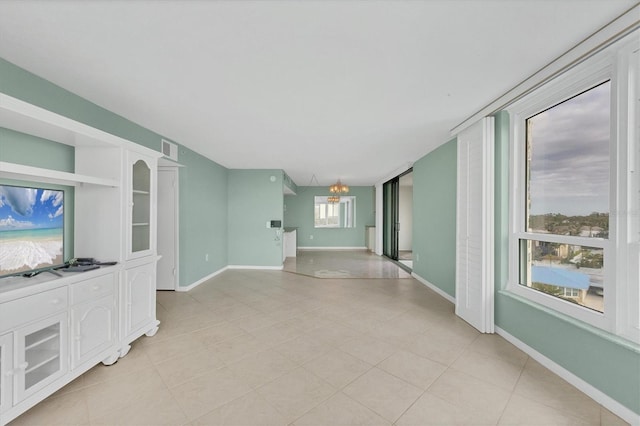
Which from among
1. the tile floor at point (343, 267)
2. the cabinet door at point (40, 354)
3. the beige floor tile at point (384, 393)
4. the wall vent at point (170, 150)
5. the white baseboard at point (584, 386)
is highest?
the wall vent at point (170, 150)

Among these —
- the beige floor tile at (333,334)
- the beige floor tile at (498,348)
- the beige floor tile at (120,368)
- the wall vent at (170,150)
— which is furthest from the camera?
the wall vent at (170,150)

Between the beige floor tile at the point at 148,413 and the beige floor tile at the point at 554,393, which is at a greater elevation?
the beige floor tile at the point at 554,393

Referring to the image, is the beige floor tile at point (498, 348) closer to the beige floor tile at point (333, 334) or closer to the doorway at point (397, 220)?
the beige floor tile at point (333, 334)

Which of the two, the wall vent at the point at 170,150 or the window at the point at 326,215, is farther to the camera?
the window at the point at 326,215

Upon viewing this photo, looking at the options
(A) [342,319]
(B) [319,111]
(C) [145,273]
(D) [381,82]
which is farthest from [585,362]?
(C) [145,273]

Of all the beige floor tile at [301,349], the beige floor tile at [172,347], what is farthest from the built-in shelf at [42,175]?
the beige floor tile at [301,349]

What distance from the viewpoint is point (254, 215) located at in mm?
6051

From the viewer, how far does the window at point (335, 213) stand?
387 inches

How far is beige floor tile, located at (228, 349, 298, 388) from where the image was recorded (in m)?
1.97

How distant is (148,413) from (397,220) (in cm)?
693

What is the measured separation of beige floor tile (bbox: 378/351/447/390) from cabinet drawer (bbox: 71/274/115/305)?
8.15 ft

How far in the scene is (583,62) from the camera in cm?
180

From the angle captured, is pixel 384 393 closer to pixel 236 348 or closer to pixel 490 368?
pixel 490 368

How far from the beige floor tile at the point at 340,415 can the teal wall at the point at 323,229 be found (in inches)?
320
